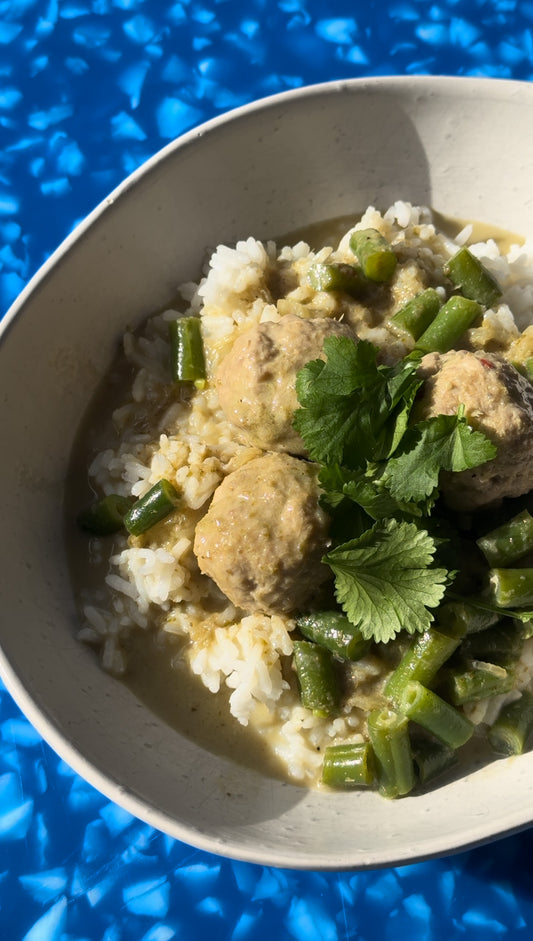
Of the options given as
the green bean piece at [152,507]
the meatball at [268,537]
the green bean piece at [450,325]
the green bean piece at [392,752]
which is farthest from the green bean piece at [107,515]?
the green bean piece at [450,325]

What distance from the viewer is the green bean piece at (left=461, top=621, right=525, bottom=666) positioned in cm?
350

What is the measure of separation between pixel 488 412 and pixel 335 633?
1.09m

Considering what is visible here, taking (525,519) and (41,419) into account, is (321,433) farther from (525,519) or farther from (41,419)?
(41,419)

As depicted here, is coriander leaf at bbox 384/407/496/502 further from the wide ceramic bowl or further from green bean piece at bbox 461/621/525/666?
the wide ceramic bowl

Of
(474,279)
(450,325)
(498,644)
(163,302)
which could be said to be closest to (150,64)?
(163,302)

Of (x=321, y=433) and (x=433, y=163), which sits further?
(x=433, y=163)

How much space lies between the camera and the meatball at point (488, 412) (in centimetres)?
315

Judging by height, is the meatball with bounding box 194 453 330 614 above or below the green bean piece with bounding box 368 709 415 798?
above

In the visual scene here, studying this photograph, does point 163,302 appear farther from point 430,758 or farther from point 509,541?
point 430,758

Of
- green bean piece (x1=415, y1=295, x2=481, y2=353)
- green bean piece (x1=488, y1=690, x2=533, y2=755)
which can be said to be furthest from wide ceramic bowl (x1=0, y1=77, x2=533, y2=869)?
green bean piece (x1=415, y1=295, x2=481, y2=353)

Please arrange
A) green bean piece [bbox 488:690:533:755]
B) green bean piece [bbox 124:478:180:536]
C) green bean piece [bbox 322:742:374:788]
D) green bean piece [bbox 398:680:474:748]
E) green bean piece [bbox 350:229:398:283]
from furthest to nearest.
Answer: green bean piece [bbox 350:229:398:283]
green bean piece [bbox 124:478:180:536]
green bean piece [bbox 488:690:533:755]
green bean piece [bbox 322:742:374:788]
green bean piece [bbox 398:680:474:748]

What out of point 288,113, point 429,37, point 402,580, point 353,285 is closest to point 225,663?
point 402,580

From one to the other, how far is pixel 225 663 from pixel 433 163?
2753 millimetres

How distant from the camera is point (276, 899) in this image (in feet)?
12.2
